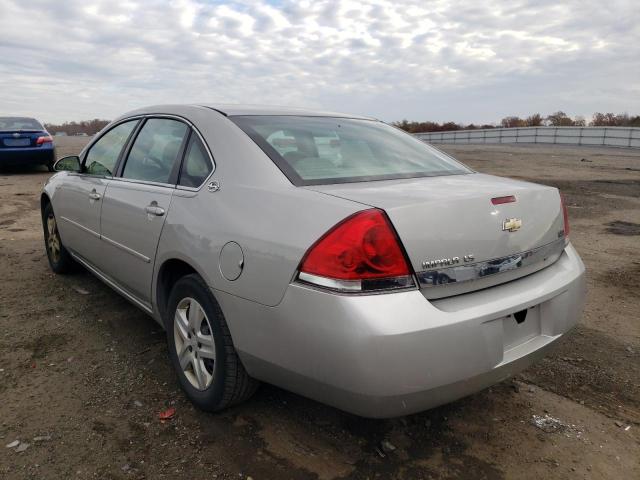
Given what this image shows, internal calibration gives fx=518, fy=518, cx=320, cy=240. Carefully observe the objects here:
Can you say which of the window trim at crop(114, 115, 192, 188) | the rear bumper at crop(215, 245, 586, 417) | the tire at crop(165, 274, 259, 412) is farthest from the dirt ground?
the window trim at crop(114, 115, 192, 188)

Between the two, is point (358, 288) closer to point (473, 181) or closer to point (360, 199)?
point (360, 199)

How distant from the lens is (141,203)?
3.01m

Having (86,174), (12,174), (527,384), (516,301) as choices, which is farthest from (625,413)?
(12,174)

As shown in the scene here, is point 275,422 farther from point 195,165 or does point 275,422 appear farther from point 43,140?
point 43,140

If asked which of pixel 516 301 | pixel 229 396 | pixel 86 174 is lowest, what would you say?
pixel 229 396

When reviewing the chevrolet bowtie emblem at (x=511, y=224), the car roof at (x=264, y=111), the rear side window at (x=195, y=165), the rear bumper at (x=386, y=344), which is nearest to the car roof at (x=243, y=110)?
the car roof at (x=264, y=111)

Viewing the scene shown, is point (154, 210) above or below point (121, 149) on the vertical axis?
below

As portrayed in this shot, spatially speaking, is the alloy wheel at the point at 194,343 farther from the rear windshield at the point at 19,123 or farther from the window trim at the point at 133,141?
the rear windshield at the point at 19,123

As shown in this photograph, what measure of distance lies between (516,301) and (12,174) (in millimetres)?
14755

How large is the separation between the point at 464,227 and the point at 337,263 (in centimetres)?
54

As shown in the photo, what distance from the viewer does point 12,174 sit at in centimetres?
1370

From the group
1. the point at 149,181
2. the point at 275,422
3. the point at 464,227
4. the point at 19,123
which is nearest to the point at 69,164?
the point at 149,181

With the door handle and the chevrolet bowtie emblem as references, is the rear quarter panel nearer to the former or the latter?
the door handle

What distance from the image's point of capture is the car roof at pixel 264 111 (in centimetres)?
289
